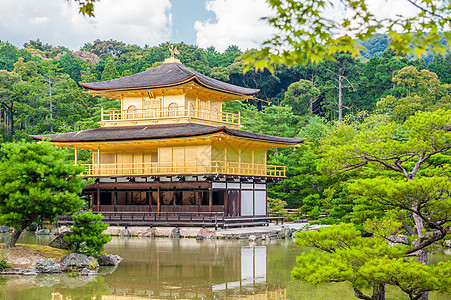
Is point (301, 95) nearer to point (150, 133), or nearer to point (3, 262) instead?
point (150, 133)

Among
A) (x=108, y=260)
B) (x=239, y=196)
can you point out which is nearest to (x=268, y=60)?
(x=108, y=260)

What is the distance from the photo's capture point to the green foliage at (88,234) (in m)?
16.9

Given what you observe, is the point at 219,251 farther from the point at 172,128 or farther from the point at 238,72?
the point at 238,72

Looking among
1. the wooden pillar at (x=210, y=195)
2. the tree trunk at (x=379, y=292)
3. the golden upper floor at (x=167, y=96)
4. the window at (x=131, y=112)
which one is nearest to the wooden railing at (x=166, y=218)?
the wooden pillar at (x=210, y=195)

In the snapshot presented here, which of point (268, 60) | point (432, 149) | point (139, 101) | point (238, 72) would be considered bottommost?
point (432, 149)

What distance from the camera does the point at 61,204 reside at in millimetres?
16375

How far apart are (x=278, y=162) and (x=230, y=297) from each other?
85.8ft

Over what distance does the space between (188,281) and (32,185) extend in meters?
5.33

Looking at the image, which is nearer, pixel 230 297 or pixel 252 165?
pixel 230 297

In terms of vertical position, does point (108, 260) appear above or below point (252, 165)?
below

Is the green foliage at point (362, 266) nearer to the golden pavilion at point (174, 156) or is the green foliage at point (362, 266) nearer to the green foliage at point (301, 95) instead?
the golden pavilion at point (174, 156)

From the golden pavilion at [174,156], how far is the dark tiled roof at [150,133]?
0.06 m

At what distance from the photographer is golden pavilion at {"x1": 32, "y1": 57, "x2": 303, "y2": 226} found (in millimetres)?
30531

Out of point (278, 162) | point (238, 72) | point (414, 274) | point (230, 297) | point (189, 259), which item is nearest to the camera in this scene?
point (414, 274)
